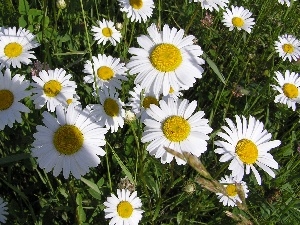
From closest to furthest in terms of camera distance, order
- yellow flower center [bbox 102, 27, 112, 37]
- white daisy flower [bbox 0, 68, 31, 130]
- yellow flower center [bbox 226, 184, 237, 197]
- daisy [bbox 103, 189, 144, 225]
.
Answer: white daisy flower [bbox 0, 68, 31, 130]
daisy [bbox 103, 189, 144, 225]
yellow flower center [bbox 226, 184, 237, 197]
yellow flower center [bbox 102, 27, 112, 37]

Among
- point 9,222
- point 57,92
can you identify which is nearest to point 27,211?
point 9,222

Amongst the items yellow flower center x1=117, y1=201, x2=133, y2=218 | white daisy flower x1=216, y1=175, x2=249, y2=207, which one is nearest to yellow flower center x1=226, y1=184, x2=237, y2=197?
white daisy flower x1=216, y1=175, x2=249, y2=207

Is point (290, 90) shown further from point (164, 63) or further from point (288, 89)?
point (164, 63)

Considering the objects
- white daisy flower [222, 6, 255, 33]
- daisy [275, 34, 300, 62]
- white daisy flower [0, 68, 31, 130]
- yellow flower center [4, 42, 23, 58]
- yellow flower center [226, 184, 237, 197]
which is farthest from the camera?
white daisy flower [222, 6, 255, 33]

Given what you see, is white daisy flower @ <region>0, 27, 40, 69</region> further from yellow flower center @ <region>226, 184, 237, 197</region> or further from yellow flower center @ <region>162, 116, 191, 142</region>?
yellow flower center @ <region>226, 184, 237, 197</region>

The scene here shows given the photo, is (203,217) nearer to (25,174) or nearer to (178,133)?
(178,133)

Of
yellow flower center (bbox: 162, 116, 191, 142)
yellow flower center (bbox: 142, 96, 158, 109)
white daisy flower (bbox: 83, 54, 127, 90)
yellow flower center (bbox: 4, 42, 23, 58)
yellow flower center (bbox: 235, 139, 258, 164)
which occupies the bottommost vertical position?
yellow flower center (bbox: 235, 139, 258, 164)

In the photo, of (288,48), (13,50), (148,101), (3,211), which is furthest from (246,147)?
(288,48)
